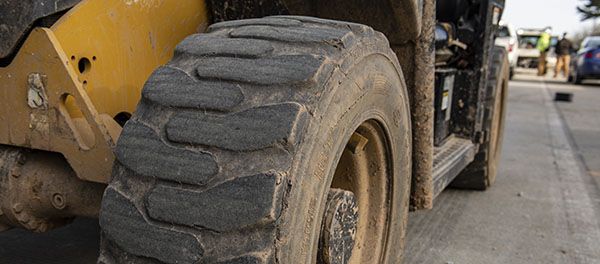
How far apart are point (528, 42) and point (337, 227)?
30.6 m

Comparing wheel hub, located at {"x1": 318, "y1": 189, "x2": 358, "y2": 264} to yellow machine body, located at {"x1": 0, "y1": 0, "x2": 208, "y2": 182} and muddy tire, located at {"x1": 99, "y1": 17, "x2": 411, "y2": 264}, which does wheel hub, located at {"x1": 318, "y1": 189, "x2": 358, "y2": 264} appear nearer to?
muddy tire, located at {"x1": 99, "y1": 17, "x2": 411, "y2": 264}

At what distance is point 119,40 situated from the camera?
2148 mm

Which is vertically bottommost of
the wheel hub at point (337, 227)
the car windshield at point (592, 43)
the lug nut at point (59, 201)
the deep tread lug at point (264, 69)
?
the car windshield at point (592, 43)

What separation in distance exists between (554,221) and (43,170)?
3866 millimetres

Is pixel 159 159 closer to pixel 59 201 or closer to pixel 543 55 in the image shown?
pixel 59 201

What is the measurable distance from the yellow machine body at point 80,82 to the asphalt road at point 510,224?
169 cm

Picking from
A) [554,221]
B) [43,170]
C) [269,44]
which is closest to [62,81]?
[43,170]

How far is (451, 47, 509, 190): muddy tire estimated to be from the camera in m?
5.13

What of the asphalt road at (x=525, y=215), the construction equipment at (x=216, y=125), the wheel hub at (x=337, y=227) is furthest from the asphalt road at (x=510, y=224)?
the wheel hub at (x=337, y=227)

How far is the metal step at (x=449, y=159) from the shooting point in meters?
3.52

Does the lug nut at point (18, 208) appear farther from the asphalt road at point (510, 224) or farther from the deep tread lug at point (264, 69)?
the asphalt road at point (510, 224)

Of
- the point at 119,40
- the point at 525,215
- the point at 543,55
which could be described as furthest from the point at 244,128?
the point at 543,55

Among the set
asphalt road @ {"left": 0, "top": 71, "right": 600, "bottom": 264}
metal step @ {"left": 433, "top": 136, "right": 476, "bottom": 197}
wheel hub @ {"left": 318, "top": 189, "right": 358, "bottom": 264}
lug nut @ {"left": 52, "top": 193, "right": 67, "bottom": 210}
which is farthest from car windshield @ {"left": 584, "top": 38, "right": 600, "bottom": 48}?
lug nut @ {"left": 52, "top": 193, "right": 67, "bottom": 210}

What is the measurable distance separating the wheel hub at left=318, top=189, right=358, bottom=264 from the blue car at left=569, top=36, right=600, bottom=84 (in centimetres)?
2007
